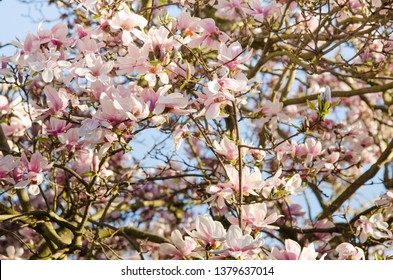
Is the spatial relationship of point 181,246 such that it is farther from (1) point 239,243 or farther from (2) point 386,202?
(2) point 386,202

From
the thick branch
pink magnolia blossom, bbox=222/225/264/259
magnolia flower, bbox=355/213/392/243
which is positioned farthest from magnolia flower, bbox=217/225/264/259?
the thick branch

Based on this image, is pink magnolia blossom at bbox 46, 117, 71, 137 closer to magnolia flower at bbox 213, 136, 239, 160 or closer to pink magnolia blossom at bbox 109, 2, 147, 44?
pink magnolia blossom at bbox 109, 2, 147, 44

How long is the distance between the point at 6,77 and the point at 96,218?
55.8 inches

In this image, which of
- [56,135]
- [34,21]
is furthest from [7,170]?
[34,21]

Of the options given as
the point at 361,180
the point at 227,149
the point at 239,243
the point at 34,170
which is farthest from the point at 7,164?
the point at 361,180

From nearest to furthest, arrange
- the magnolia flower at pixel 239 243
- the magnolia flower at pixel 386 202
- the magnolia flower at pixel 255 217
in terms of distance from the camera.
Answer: the magnolia flower at pixel 239 243 < the magnolia flower at pixel 255 217 < the magnolia flower at pixel 386 202

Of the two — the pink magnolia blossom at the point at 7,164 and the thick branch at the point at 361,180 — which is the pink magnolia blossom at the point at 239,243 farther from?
the thick branch at the point at 361,180

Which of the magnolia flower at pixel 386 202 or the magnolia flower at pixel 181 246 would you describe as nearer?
the magnolia flower at pixel 181 246

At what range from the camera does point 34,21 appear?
4930 mm

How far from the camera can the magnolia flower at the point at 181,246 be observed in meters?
2.14

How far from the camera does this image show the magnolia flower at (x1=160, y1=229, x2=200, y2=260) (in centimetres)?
214

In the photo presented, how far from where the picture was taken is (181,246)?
2.15 metres

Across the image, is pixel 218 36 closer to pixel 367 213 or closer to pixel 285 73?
pixel 367 213

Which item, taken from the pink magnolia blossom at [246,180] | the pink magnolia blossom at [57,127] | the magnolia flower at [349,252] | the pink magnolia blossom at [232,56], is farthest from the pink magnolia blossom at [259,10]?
the magnolia flower at [349,252]
